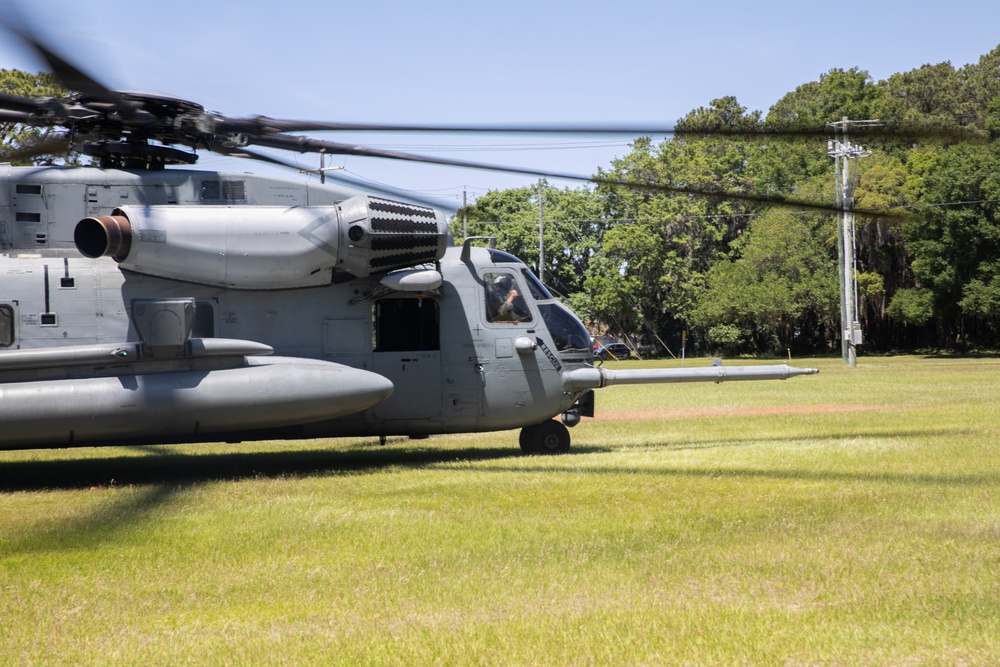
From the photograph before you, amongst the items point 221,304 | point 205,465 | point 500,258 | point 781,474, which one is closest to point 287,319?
point 221,304

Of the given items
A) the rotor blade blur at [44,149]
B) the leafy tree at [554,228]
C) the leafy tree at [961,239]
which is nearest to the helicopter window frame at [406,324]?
the rotor blade blur at [44,149]

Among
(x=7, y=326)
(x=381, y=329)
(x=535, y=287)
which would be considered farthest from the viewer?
(x=535, y=287)

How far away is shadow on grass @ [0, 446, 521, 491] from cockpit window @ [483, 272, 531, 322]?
2054 millimetres

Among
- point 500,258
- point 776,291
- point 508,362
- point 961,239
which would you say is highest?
point 961,239

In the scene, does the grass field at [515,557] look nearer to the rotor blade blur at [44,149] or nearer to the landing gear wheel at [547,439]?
the landing gear wheel at [547,439]

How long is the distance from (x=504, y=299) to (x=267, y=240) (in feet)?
11.6

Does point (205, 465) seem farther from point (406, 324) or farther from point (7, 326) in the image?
point (406, 324)

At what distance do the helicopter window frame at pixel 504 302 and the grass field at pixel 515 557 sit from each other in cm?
199

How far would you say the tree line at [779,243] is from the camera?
57375 mm

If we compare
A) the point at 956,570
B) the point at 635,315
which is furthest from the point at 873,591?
the point at 635,315

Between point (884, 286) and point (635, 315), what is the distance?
56.1 ft

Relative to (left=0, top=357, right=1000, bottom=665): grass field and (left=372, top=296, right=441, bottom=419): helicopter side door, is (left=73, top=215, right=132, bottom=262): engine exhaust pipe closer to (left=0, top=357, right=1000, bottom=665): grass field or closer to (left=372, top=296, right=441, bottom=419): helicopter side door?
(left=0, top=357, right=1000, bottom=665): grass field

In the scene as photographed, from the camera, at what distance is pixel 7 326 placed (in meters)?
12.4

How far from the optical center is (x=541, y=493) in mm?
11125
